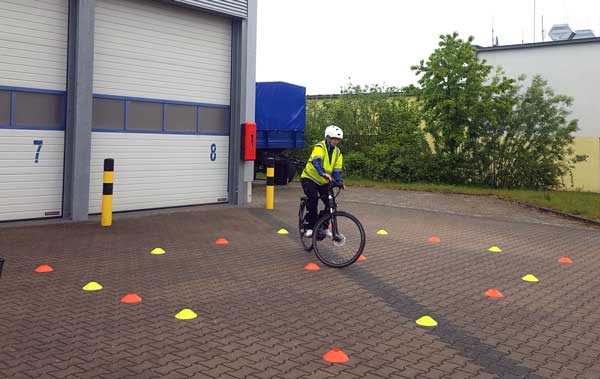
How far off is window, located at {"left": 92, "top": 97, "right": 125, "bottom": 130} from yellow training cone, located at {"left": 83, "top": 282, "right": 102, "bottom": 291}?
607 cm

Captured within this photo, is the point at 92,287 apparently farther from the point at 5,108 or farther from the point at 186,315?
the point at 5,108

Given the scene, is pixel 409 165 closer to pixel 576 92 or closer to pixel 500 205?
pixel 500 205

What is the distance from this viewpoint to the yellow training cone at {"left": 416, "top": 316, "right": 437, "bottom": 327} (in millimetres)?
5531

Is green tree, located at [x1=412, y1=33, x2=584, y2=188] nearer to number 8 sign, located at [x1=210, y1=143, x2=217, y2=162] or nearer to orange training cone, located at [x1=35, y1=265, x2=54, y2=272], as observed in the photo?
number 8 sign, located at [x1=210, y1=143, x2=217, y2=162]

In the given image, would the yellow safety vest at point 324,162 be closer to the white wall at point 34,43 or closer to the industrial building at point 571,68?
the white wall at point 34,43

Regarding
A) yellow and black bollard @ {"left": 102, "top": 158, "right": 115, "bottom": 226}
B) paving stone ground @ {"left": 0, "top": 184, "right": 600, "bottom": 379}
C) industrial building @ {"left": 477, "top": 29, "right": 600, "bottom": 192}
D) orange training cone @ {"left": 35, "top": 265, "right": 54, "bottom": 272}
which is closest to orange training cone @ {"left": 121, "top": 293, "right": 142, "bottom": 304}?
paving stone ground @ {"left": 0, "top": 184, "right": 600, "bottom": 379}

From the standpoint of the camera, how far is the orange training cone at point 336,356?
451cm

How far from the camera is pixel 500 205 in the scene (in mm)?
17172

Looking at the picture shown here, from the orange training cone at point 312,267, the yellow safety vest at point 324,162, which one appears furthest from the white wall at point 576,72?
the orange training cone at point 312,267

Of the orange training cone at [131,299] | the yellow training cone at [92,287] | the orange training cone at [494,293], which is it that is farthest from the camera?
the orange training cone at [494,293]

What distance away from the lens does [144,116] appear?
12922mm

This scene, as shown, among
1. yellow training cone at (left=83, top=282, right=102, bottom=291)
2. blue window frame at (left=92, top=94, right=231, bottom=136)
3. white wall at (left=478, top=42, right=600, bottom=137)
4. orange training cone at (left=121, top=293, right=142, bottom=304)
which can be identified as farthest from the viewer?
white wall at (left=478, top=42, right=600, bottom=137)

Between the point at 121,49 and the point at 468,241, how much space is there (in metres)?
7.52

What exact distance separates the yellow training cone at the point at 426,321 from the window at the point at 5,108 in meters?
8.10
